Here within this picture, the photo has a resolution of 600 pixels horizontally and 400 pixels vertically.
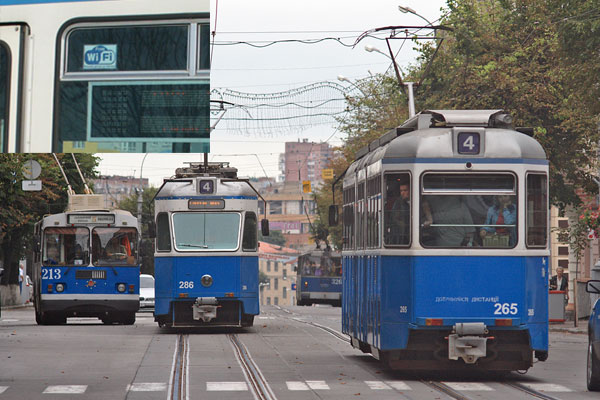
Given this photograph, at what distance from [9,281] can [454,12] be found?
23.1 metres

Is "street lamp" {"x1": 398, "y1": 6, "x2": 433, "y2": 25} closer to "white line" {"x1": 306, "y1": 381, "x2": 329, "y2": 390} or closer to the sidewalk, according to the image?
the sidewalk

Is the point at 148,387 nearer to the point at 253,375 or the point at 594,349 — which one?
the point at 253,375

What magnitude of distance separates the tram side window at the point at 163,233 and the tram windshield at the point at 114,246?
14.0ft

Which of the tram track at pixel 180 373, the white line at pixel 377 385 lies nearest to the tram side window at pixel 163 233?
the tram track at pixel 180 373

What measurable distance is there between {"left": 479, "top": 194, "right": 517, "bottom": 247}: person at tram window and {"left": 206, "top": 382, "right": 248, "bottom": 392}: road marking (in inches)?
135

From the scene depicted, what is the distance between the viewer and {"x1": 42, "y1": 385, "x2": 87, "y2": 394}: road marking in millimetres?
15070

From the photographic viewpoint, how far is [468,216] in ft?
53.3

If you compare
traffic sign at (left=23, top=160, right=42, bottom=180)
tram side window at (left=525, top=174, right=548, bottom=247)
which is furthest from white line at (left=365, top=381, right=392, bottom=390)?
traffic sign at (left=23, top=160, right=42, bottom=180)

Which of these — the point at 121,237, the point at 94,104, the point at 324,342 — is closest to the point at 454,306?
the point at 94,104

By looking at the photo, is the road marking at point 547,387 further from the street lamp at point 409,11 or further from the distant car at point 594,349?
the street lamp at point 409,11

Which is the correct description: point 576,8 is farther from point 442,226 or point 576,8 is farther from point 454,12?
point 454,12

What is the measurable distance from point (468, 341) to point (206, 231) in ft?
40.7

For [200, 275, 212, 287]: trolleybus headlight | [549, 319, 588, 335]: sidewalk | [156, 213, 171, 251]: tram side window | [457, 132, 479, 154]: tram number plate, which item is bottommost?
[549, 319, 588, 335]: sidewalk

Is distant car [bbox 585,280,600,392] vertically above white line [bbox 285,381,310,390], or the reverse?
distant car [bbox 585,280,600,392]
